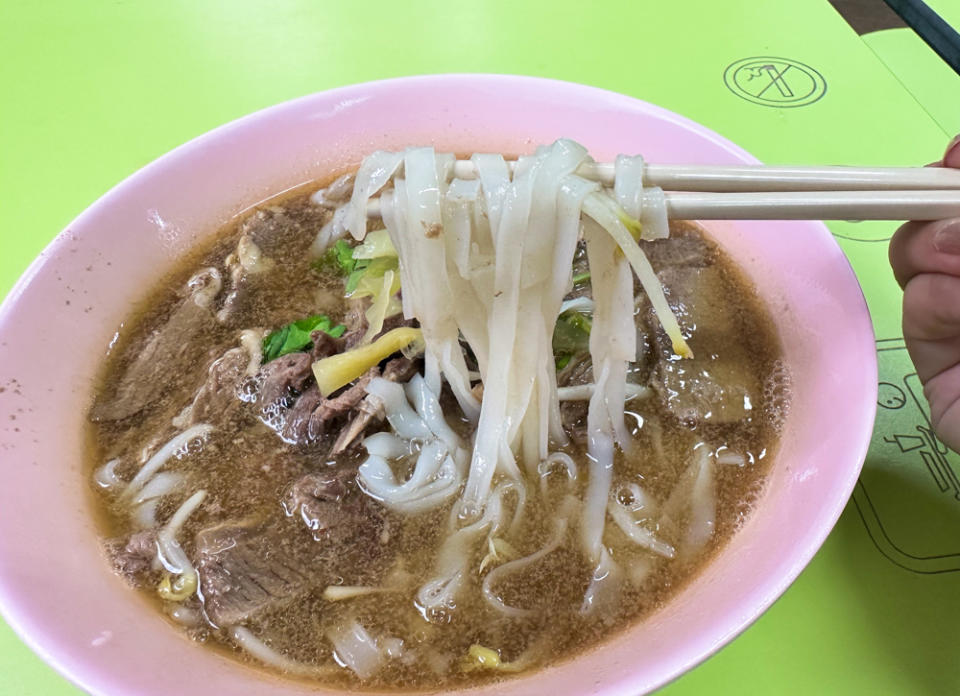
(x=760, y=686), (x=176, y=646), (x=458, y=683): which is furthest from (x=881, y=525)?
(x=176, y=646)

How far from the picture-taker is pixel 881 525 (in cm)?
150

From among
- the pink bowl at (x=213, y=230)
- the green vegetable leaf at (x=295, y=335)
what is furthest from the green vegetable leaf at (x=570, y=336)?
the green vegetable leaf at (x=295, y=335)

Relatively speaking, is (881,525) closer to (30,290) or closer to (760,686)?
(760,686)

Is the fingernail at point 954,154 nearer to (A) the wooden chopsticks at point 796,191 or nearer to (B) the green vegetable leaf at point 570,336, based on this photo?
(A) the wooden chopsticks at point 796,191

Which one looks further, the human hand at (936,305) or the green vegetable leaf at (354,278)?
the green vegetable leaf at (354,278)

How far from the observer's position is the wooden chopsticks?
1.27m

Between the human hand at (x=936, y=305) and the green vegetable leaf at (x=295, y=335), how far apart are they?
1.40 meters

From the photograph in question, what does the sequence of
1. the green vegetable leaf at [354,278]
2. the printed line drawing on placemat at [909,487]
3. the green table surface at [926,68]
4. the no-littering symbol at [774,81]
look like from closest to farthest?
the printed line drawing on placemat at [909,487] → the green vegetable leaf at [354,278] → the green table surface at [926,68] → the no-littering symbol at [774,81]

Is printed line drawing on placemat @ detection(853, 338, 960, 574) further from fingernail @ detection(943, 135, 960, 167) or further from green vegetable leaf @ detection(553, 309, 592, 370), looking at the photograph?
green vegetable leaf @ detection(553, 309, 592, 370)

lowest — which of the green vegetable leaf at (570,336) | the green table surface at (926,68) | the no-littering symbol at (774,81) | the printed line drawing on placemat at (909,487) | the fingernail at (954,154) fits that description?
the printed line drawing on placemat at (909,487)

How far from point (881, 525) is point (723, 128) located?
5.08ft

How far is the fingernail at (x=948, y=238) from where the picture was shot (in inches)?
49.5

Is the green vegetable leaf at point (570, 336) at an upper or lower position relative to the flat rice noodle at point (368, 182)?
lower

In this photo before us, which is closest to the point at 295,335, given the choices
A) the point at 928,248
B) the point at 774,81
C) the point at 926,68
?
the point at 928,248
